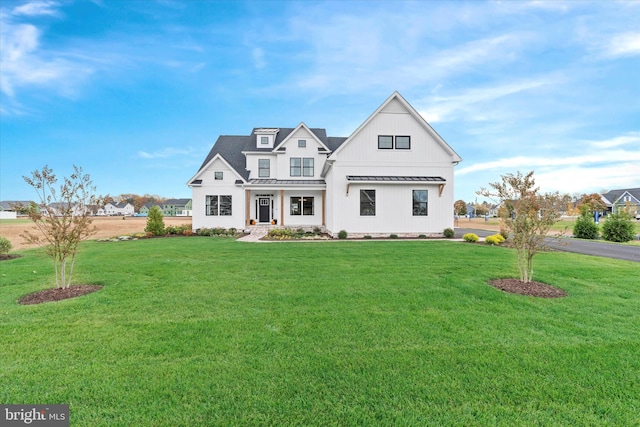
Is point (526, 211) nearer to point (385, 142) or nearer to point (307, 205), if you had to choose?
point (385, 142)

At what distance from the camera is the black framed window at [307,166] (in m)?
21.1

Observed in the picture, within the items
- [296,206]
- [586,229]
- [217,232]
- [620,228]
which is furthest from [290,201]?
[620,228]

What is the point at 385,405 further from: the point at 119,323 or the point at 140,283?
the point at 140,283

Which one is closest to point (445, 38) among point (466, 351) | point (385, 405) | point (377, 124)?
point (377, 124)

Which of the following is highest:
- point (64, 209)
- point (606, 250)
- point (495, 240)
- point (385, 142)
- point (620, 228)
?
point (385, 142)

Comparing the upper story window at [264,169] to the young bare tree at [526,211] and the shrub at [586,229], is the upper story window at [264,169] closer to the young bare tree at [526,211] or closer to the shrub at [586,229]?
the young bare tree at [526,211]

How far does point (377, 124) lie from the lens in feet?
53.7

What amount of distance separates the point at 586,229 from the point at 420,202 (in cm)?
1401

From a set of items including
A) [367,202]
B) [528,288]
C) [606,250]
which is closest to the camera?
[528,288]

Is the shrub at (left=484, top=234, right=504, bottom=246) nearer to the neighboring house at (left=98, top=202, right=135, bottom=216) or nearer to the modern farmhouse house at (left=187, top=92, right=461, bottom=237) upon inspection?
the modern farmhouse house at (left=187, top=92, right=461, bottom=237)

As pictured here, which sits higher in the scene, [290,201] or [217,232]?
[290,201]

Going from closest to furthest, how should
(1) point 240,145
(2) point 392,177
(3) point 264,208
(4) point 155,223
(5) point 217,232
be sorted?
(2) point 392,177
(4) point 155,223
(5) point 217,232
(3) point 264,208
(1) point 240,145

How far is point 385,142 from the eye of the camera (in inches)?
652

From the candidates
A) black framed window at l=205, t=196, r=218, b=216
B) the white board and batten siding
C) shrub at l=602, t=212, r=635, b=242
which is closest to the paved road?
shrub at l=602, t=212, r=635, b=242
